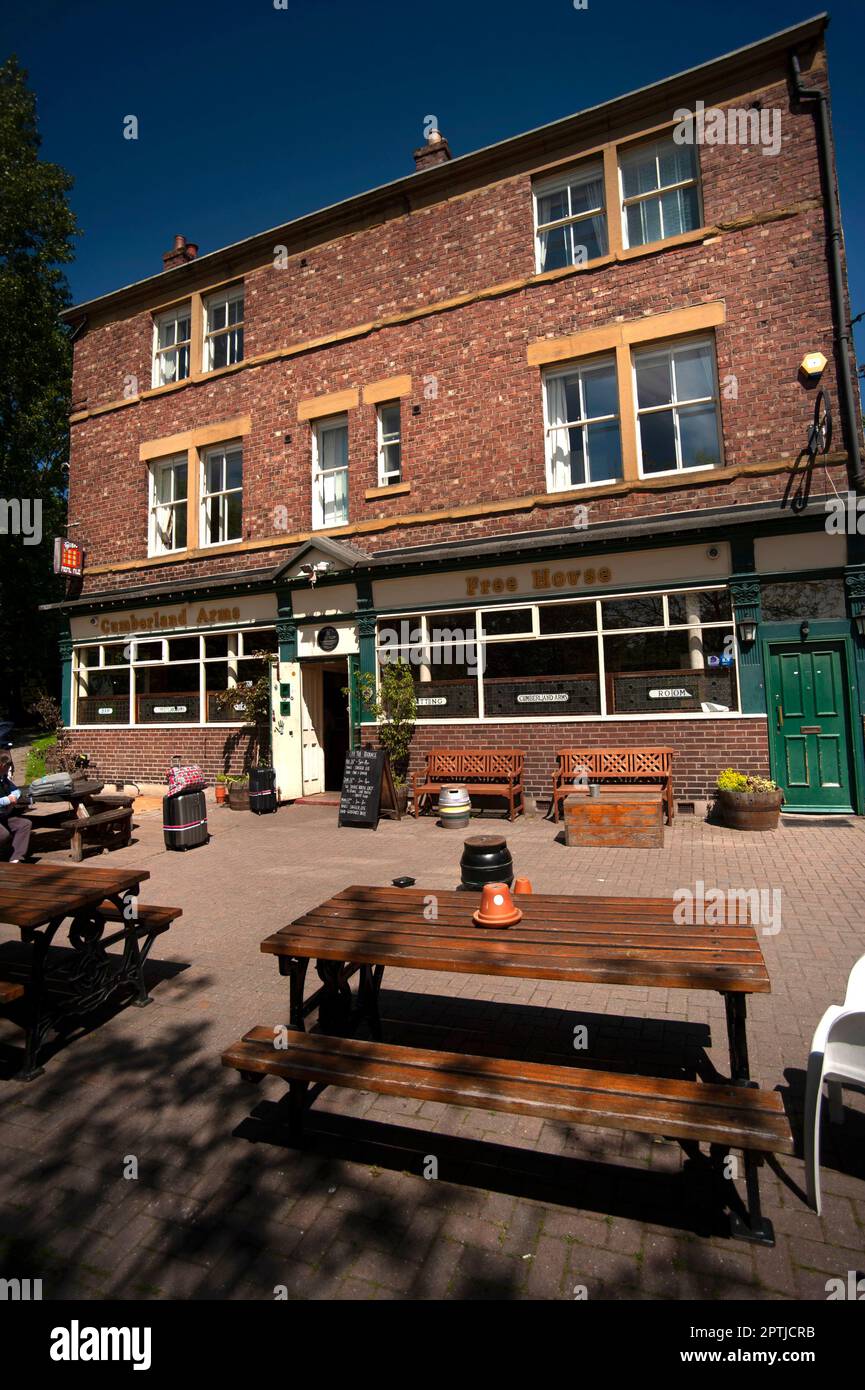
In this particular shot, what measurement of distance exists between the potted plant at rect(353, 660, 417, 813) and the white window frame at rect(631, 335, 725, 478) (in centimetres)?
536

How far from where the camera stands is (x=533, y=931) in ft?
10.8

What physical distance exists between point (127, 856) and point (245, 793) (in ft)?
11.7

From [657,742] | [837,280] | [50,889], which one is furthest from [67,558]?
[837,280]

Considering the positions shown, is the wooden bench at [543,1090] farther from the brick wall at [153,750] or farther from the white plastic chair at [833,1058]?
the brick wall at [153,750]

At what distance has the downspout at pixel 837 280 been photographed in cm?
969

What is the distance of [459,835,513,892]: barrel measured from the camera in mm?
5211

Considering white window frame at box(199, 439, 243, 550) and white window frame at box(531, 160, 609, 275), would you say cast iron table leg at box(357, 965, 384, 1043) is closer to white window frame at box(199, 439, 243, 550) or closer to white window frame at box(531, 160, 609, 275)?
white window frame at box(531, 160, 609, 275)

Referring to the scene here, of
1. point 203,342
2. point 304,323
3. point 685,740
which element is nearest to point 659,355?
point 685,740

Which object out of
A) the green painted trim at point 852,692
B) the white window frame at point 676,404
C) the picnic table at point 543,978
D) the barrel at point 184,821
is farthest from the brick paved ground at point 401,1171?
the white window frame at point 676,404

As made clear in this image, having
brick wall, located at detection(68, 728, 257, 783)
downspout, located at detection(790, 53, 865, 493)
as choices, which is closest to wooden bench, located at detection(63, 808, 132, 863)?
brick wall, located at detection(68, 728, 257, 783)

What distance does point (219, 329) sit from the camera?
51.8 ft

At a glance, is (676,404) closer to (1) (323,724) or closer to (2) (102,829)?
(1) (323,724)

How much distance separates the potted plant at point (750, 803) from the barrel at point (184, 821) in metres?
7.40

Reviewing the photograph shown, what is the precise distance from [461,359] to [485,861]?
34.2 feet
